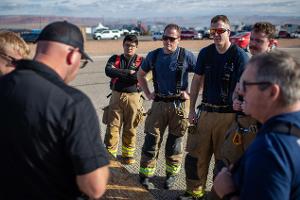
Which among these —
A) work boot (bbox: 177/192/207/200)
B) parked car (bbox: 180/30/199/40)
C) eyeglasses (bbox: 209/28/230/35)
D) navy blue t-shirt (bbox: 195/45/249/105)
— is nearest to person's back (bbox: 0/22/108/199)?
navy blue t-shirt (bbox: 195/45/249/105)

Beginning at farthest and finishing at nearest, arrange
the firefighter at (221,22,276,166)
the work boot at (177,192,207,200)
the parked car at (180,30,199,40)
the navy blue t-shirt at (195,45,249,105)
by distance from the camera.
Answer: the parked car at (180,30,199,40)
the work boot at (177,192,207,200)
the navy blue t-shirt at (195,45,249,105)
the firefighter at (221,22,276,166)

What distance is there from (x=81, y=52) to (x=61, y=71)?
162 mm

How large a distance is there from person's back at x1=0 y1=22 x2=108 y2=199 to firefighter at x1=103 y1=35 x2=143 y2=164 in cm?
339

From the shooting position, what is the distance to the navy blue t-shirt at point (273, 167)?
1502mm

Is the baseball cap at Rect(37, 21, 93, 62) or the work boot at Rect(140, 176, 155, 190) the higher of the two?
the baseball cap at Rect(37, 21, 93, 62)

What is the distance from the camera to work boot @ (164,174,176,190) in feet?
15.0

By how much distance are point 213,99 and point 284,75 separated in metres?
2.29

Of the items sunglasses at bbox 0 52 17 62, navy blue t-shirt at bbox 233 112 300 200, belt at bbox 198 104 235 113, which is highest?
sunglasses at bbox 0 52 17 62

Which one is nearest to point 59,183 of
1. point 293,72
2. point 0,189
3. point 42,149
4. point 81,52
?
point 42,149

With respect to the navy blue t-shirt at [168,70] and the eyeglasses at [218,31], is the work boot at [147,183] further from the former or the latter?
the eyeglasses at [218,31]

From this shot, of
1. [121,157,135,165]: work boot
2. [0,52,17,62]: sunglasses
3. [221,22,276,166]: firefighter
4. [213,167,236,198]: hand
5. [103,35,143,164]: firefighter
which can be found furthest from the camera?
[121,157,135,165]: work boot

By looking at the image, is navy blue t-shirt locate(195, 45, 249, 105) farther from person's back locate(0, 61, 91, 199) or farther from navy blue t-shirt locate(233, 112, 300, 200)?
person's back locate(0, 61, 91, 199)

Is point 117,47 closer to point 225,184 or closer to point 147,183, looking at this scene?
point 147,183

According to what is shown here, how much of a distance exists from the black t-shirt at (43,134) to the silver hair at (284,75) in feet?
2.76
